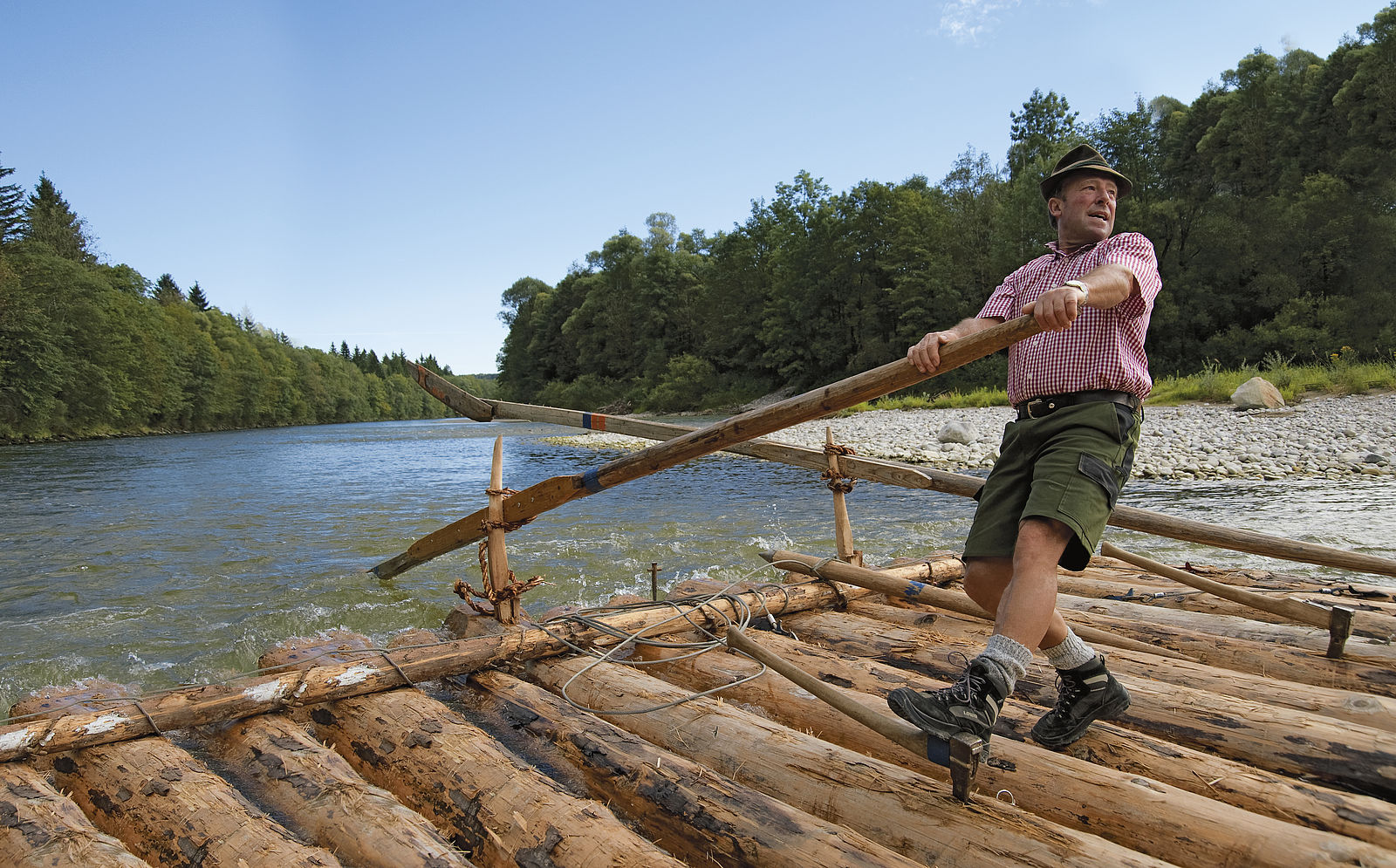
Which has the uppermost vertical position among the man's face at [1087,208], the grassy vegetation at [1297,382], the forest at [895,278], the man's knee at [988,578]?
the forest at [895,278]

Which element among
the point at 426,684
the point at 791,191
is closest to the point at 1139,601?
the point at 426,684

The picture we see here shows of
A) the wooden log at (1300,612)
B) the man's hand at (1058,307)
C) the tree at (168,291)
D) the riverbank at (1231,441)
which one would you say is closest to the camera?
the man's hand at (1058,307)

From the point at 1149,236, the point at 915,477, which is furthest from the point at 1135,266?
the point at 1149,236

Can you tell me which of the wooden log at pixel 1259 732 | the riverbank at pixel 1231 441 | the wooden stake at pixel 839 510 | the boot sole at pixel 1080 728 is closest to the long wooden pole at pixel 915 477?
the wooden stake at pixel 839 510

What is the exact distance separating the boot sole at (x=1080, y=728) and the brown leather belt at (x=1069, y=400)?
3.17 ft

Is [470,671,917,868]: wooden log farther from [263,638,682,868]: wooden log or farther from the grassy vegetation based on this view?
the grassy vegetation

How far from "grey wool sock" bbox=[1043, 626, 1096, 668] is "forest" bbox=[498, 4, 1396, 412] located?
97.0 feet

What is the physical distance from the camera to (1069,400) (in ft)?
8.05

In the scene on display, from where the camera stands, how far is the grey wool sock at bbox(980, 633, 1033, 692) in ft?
6.90

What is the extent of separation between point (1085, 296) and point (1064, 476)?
0.54 meters

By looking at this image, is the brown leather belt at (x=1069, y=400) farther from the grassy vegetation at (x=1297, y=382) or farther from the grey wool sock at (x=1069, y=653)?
the grassy vegetation at (x=1297, y=382)

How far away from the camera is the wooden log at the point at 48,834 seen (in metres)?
2.04

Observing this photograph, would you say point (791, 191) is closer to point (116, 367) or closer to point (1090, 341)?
point (116, 367)

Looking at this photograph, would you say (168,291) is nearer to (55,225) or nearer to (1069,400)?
(55,225)
